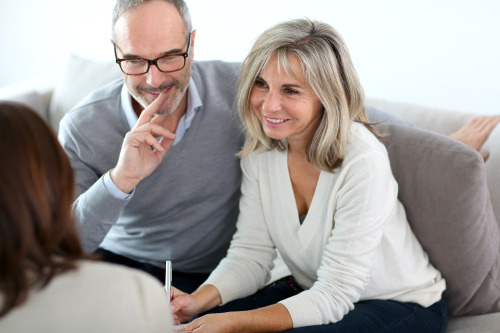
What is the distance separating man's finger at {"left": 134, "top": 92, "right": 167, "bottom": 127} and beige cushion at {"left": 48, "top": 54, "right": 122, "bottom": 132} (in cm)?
87

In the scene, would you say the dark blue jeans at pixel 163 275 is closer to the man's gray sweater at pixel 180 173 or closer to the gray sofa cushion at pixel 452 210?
the man's gray sweater at pixel 180 173

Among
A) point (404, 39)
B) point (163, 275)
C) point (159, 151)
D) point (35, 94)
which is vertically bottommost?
point (163, 275)

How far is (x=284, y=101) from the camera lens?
141cm

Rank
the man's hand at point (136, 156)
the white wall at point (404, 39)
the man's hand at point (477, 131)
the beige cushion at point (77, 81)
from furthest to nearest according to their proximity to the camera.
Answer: the beige cushion at point (77, 81) < the white wall at point (404, 39) < the man's hand at point (477, 131) < the man's hand at point (136, 156)

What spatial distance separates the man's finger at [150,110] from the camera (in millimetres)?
1500

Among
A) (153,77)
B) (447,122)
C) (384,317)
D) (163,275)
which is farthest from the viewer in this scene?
(447,122)

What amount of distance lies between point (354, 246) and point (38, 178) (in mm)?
859

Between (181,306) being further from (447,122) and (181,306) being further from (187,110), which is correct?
(447,122)

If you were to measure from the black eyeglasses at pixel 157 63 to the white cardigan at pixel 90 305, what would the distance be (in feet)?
2.95

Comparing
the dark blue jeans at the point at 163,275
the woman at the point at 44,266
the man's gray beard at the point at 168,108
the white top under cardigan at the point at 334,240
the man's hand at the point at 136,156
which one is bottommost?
the dark blue jeans at the point at 163,275

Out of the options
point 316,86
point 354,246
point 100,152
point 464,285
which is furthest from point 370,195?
point 100,152

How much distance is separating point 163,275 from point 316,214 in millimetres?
593

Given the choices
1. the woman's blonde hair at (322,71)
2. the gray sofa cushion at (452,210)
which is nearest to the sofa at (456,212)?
the gray sofa cushion at (452,210)

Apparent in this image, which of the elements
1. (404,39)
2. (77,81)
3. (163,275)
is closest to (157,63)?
(163,275)
